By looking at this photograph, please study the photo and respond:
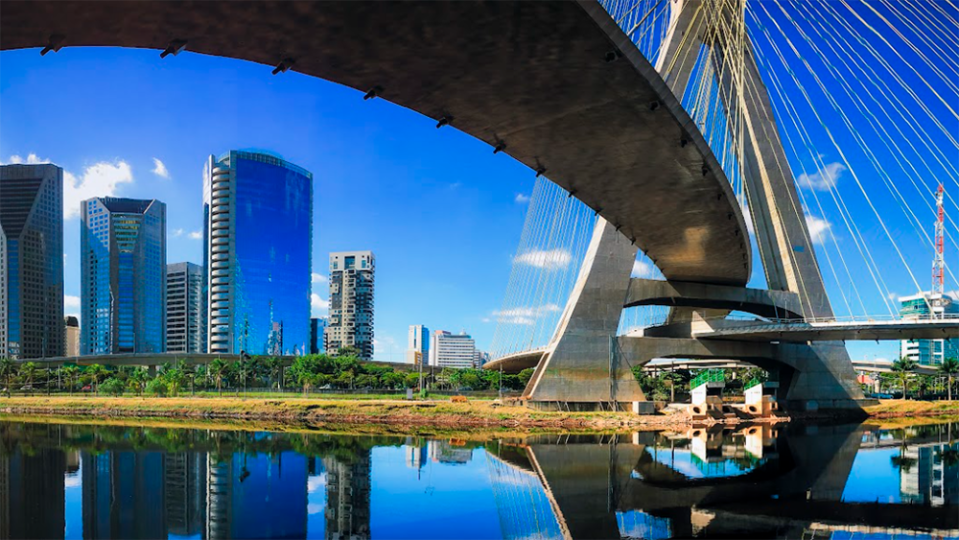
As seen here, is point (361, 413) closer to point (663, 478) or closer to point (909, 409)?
point (663, 478)

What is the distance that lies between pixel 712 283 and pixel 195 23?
146 feet

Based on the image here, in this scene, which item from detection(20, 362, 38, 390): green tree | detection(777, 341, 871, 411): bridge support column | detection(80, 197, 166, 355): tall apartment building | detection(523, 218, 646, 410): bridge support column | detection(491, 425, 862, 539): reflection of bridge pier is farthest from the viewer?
detection(80, 197, 166, 355): tall apartment building

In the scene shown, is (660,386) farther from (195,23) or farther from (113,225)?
(113,225)

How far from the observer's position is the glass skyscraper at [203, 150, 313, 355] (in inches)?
6186

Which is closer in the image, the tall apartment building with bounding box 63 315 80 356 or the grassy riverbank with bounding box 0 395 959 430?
the grassy riverbank with bounding box 0 395 959 430

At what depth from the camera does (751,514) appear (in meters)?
19.1

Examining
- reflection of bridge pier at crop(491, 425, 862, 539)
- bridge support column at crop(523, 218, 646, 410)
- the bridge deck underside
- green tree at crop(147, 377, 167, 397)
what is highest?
the bridge deck underside

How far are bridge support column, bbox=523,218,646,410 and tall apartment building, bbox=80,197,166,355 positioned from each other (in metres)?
159

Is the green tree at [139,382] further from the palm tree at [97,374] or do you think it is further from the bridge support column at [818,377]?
the bridge support column at [818,377]

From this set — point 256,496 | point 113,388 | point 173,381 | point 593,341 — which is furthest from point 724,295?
point 113,388

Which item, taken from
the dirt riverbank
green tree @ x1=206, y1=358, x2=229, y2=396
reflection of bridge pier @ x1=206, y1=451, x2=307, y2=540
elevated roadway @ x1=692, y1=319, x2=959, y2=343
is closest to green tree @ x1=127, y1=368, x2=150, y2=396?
green tree @ x1=206, y1=358, x2=229, y2=396

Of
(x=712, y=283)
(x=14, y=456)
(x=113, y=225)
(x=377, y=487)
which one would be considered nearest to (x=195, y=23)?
(x=377, y=487)

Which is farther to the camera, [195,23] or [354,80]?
[354,80]

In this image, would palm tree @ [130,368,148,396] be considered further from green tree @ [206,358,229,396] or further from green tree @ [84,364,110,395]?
green tree @ [84,364,110,395]
